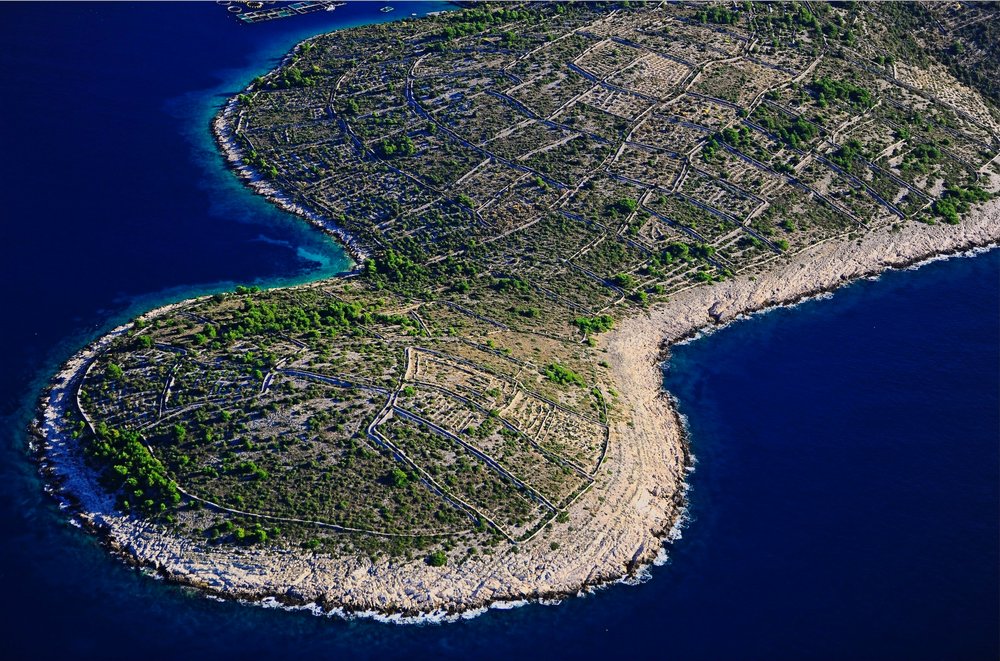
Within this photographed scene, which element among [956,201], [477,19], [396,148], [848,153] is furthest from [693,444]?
[477,19]

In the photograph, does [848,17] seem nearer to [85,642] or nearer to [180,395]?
[180,395]

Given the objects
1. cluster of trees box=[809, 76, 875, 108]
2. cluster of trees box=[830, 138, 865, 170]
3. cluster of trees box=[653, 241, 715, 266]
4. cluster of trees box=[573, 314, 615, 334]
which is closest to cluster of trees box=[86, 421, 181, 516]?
cluster of trees box=[573, 314, 615, 334]

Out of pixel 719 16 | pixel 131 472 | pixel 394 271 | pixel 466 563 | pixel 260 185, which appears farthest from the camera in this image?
pixel 719 16

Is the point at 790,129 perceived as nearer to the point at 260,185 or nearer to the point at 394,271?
the point at 394,271

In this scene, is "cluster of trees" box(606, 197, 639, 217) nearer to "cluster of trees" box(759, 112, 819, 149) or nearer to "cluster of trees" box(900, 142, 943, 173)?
"cluster of trees" box(759, 112, 819, 149)

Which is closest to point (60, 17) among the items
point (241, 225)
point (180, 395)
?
point (241, 225)

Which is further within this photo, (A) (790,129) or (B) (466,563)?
(A) (790,129)
